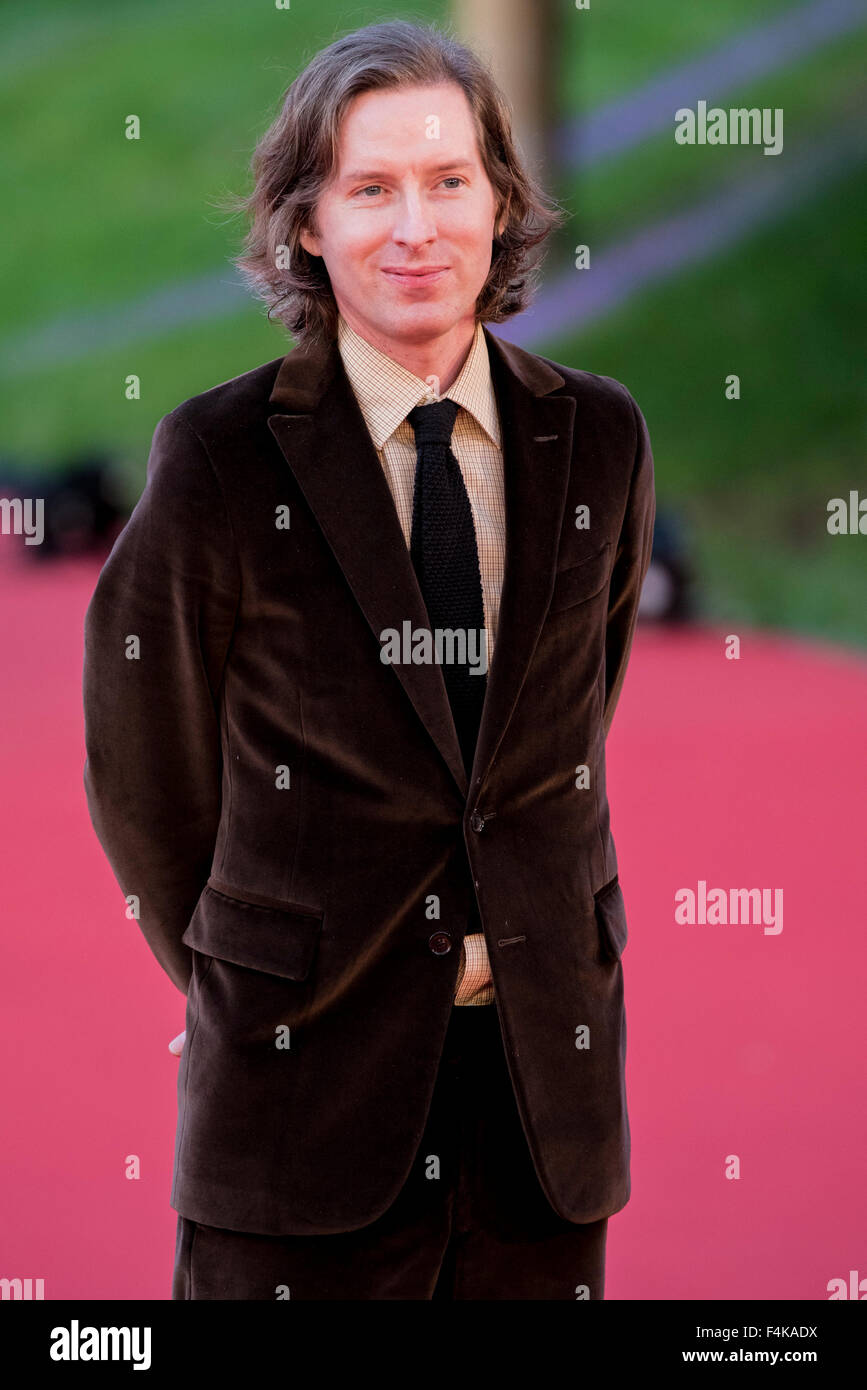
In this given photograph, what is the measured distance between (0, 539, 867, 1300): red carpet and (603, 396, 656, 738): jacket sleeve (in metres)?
1.17

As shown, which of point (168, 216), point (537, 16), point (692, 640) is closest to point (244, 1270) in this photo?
point (692, 640)

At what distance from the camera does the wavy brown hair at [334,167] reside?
169 centimetres

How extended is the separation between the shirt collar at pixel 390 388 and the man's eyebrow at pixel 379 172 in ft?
0.49

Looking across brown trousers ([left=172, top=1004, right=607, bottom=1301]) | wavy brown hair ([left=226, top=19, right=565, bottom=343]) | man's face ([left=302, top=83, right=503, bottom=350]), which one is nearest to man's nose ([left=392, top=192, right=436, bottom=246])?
man's face ([left=302, top=83, right=503, bottom=350])

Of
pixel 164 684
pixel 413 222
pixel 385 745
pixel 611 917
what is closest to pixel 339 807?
pixel 385 745

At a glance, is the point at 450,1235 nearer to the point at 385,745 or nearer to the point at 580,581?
the point at 385,745

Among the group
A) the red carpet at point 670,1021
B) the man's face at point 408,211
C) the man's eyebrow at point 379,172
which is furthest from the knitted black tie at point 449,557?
the red carpet at point 670,1021

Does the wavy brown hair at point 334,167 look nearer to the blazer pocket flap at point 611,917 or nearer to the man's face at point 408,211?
the man's face at point 408,211

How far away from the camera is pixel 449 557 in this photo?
5.60 ft

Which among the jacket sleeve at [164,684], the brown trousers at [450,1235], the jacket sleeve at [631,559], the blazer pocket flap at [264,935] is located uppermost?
the jacket sleeve at [631,559]

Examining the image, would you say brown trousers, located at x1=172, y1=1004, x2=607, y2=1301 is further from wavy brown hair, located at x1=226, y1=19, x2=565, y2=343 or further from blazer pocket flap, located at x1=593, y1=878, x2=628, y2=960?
wavy brown hair, located at x1=226, y1=19, x2=565, y2=343

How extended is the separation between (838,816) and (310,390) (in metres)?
3.46

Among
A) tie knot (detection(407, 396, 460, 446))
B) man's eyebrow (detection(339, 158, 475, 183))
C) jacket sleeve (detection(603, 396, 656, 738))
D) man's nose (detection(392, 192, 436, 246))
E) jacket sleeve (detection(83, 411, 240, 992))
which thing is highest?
man's eyebrow (detection(339, 158, 475, 183))

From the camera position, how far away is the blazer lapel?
1638 millimetres
